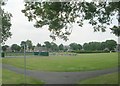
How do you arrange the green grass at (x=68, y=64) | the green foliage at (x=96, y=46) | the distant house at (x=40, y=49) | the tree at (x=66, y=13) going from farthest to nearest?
the green foliage at (x=96, y=46) → the distant house at (x=40, y=49) → the green grass at (x=68, y=64) → the tree at (x=66, y=13)

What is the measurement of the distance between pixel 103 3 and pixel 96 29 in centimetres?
198

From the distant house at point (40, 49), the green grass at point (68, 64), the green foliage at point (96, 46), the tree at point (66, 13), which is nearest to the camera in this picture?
the tree at point (66, 13)

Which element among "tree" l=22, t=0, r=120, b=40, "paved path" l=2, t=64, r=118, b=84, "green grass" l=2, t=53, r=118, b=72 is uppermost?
"tree" l=22, t=0, r=120, b=40

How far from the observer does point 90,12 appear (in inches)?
670

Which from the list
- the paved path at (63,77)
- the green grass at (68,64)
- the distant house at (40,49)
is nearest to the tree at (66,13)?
the paved path at (63,77)

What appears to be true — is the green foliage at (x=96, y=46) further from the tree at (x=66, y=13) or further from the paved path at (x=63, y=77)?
the tree at (x=66, y=13)

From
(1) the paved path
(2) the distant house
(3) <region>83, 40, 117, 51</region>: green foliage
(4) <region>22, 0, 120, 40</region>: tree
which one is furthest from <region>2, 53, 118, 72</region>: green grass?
(3) <region>83, 40, 117, 51</region>: green foliage

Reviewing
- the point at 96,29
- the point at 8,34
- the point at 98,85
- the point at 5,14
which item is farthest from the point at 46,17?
the point at 8,34

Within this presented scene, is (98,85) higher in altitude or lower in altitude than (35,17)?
lower

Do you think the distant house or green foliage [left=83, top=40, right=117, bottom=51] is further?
green foliage [left=83, top=40, right=117, bottom=51]

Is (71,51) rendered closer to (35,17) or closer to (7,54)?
(7,54)

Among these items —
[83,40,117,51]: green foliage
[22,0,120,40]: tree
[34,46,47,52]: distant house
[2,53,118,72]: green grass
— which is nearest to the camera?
[22,0,120,40]: tree

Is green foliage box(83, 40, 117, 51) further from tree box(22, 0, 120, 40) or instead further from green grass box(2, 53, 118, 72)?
tree box(22, 0, 120, 40)

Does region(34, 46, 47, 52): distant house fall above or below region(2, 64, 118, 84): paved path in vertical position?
above
